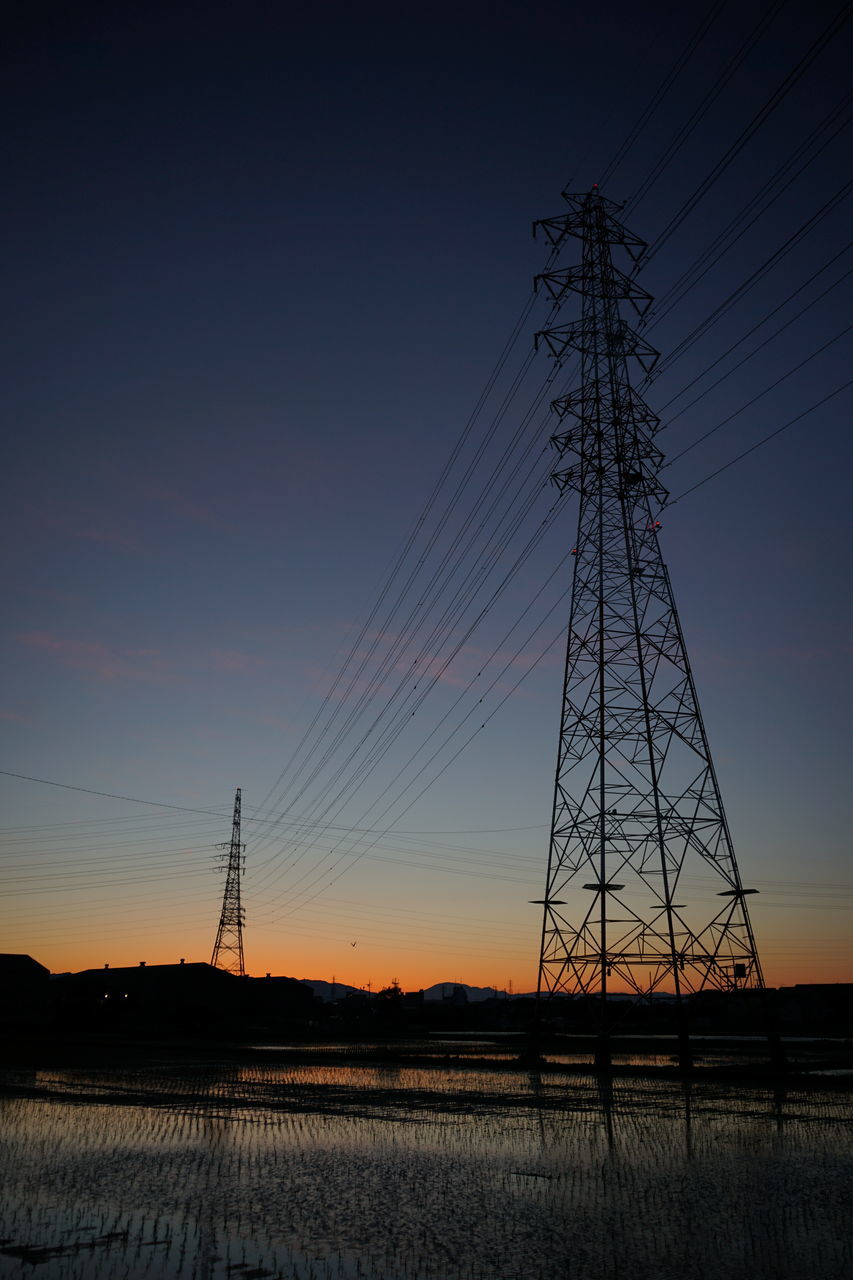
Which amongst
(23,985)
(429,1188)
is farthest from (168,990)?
(429,1188)

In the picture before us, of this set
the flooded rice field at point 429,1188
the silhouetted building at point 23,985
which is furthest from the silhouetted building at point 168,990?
the flooded rice field at point 429,1188

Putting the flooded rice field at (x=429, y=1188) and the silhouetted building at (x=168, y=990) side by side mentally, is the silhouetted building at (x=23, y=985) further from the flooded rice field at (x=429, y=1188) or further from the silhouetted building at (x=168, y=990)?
the flooded rice field at (x=429, y=1188)

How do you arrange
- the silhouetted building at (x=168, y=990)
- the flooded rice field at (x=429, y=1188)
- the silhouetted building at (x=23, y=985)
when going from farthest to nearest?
the silhouetted building at (x=23, y=985), the silhouetted building at (x=168, y=990), the flooded rice field at (x=429, y=1188)

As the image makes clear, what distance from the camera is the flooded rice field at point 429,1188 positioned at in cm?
1153

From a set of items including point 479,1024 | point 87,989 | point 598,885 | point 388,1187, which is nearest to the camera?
point 388,1187

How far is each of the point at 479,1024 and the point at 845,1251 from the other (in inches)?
4787

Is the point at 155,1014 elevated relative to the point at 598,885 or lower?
lower

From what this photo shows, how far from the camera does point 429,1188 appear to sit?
628 inches

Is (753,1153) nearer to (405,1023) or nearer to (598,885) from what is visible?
(598,885)

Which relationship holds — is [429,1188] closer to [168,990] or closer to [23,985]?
[168,990]

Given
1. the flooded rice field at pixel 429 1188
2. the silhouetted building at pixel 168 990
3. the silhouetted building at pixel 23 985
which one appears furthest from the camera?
the silhouetted building at pixel 23 985

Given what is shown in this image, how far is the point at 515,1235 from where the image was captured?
41.6ft

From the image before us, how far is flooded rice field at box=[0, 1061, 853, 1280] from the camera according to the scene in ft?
37.8

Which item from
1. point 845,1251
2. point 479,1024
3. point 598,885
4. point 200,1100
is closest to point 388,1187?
point 845,1251
